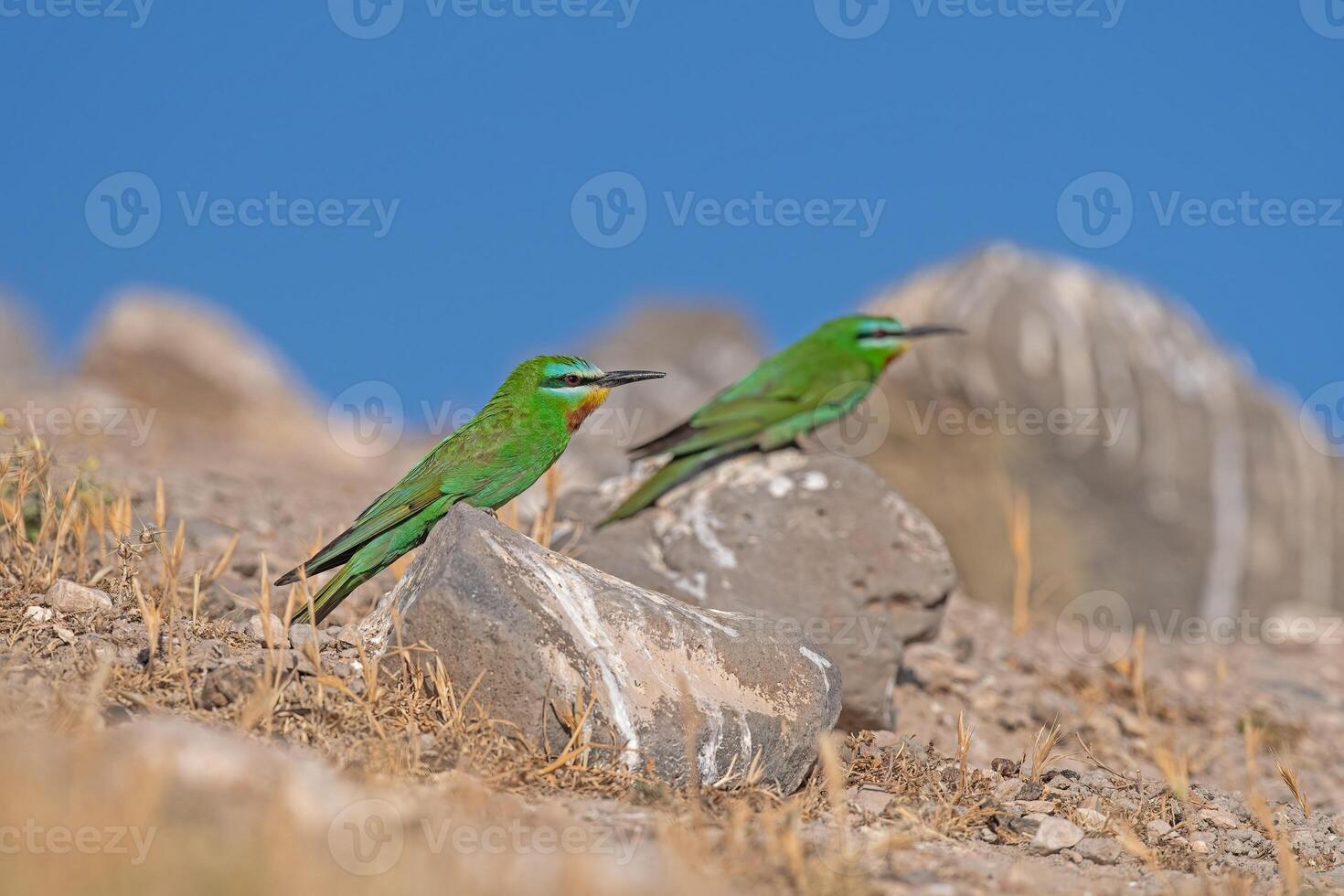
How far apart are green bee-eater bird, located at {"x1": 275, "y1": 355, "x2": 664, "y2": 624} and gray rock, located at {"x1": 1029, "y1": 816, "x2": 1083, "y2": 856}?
2103 millimetres

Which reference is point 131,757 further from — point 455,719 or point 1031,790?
point 1031,790

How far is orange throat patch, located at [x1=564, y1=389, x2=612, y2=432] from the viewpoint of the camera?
4.95m

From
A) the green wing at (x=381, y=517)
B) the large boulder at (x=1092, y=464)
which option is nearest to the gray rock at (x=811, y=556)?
the green wing at (x=381, y=517)

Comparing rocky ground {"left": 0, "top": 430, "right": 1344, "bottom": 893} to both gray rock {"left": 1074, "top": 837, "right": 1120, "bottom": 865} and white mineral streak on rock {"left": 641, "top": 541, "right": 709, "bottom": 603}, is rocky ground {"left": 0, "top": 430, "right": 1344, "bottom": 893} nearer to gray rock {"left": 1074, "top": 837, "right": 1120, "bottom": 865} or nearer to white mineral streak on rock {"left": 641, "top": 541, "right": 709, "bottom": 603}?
gray rock {"left": 1074, "top": 837, "right": 1120, "bottom": 865}

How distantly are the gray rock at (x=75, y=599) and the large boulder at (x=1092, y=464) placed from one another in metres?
6.16

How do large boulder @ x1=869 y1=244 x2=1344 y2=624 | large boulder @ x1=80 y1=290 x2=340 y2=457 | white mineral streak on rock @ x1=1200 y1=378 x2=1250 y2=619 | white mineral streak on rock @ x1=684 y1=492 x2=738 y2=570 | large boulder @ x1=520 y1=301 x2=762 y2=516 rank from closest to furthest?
white mineral streak on rock @ x1=684 y1=492 x2=738 y2=570 < large boulder @ x1=869 y1=244 x2=1344 y2=624 < white mineral streak on rock @ x1=1200 y1=378 x2=1250 y2=619 < large boulder @ x1=520 y1=301 x2=762 y2=516 < large boulder @ x1=80 y1=290 x2=340 y2=457

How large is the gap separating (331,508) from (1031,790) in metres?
4.44

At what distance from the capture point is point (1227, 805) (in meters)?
4.39

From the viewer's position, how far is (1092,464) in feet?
30.7

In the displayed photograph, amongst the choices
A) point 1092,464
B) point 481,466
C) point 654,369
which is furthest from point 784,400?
point 654,369

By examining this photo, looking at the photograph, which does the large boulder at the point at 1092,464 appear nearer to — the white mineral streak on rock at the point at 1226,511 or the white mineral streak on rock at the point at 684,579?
the white mineral streak on rock at the point at 1226,511

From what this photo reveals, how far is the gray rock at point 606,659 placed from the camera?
147 inches

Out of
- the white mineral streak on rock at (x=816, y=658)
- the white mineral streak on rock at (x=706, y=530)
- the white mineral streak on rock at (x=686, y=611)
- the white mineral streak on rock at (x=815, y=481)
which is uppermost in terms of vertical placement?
the white mineral streak on rock at (x=815, y=481)

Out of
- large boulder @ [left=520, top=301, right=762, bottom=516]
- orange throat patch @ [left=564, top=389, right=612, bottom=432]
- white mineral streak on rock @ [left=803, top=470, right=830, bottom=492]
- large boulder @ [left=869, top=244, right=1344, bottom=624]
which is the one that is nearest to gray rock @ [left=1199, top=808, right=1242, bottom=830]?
white mineral streak on rock @ [left=803, top=470, right=830, bottom=492]
